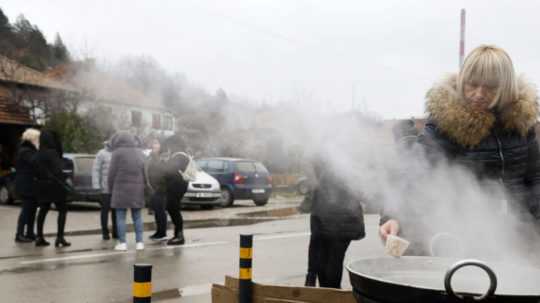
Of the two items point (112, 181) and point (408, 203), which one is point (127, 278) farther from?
point (408, 203)

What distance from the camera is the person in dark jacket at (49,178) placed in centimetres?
1060

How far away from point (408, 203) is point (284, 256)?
22.1 feet

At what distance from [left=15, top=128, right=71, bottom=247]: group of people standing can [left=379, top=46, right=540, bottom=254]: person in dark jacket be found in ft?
26.9

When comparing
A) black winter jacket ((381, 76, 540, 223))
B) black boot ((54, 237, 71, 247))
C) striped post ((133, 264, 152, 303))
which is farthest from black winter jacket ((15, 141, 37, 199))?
black winter jacket ((381, 76, 540, 223))

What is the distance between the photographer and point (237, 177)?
20.8 metres

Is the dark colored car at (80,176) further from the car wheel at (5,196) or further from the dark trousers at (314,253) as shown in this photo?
the dark trousers at (314,253)

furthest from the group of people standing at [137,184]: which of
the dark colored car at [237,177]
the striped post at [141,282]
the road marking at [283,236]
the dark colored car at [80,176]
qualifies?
the dark colored car at [237,177]

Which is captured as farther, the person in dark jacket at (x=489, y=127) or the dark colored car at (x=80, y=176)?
the dark colored car at (x=80, y=176)

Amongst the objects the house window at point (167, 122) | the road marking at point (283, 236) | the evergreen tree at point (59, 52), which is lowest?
the road marking at point (283, 236)

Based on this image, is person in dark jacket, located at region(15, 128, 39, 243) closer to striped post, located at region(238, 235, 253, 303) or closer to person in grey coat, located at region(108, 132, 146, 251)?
person in grey coat, located at region(108, 132, 146, 251)

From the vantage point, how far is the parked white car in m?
19.3

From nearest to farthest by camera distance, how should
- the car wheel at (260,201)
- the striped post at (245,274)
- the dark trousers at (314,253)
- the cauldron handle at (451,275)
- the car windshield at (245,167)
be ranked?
the cauldron handle at (451,275)
the striped post at (245,274)
the dark trousers at (314,253)
the car windshield at (245,167)
the car wheel at (260,201)

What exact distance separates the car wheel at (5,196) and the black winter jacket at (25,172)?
30.9ft

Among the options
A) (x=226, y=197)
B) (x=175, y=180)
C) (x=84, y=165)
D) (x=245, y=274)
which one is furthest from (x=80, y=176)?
(x=245, y=274)
